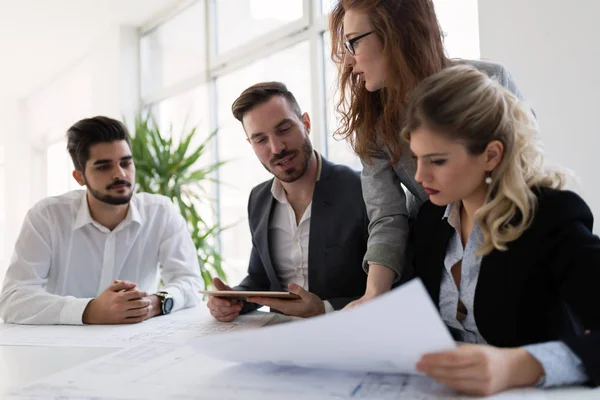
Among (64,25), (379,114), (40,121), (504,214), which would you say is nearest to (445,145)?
(504,214)

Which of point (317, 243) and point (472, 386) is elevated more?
point (317, 243)

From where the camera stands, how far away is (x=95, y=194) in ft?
7.84

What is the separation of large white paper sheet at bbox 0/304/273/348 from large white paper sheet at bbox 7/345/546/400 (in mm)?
314

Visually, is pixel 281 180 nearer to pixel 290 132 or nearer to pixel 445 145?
pixel 290 132

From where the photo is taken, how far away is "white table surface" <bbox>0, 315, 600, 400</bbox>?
100cm

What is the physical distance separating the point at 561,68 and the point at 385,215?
1207mm

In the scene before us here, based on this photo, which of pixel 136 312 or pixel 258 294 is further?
pixel 136 312

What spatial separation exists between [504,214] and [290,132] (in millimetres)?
1175

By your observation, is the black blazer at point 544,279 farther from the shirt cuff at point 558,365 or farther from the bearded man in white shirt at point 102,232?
the bearded man in white shirt at point 102,232

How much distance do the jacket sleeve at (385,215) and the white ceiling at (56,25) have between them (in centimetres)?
475

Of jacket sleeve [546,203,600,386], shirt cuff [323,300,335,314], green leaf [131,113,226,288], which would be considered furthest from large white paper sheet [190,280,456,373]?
green leaf [131,113,226,288]

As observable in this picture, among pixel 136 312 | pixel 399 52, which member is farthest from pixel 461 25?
pixel 136 312

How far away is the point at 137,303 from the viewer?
1719 millimetres

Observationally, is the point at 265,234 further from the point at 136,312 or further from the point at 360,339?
the point at 360,339
